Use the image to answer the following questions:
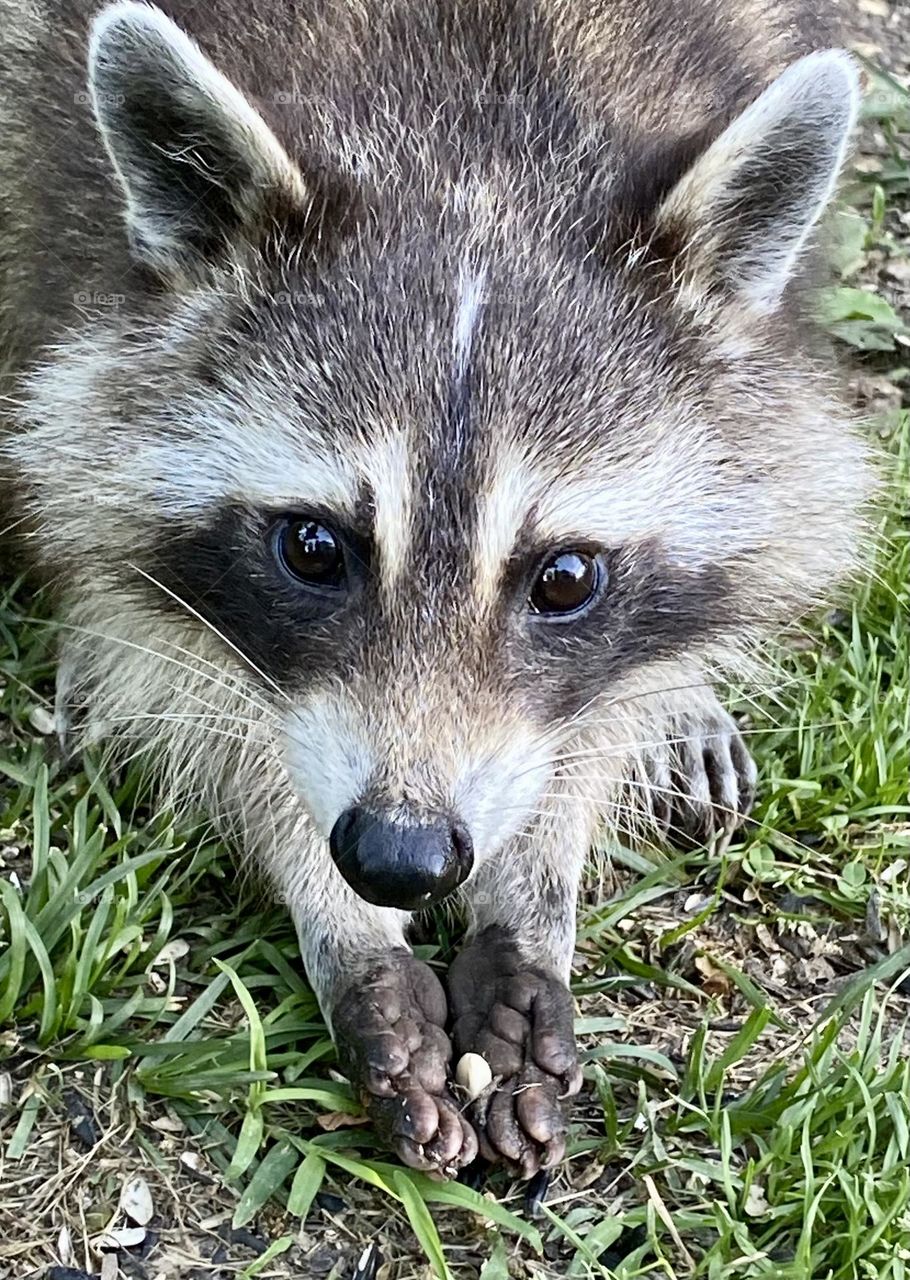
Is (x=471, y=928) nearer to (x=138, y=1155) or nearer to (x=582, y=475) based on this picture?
(x=138, y=1155)

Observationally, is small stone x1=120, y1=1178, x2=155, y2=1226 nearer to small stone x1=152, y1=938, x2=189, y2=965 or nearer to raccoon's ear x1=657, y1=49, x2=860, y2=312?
small stone x1=152, y1=938, x2=189, y2=965

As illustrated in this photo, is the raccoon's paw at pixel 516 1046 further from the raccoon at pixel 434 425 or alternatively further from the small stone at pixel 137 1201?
the small stone at pixel 137 1201

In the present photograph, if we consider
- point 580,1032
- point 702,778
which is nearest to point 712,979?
point 580,1032

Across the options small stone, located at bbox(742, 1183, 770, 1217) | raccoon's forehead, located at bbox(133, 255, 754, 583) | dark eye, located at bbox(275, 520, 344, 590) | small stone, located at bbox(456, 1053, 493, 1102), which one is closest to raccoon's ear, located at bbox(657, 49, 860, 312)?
raccoon's forehead, located at bbox(133, 255, 754, 583)

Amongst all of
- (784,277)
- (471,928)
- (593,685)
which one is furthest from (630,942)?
(784,277)

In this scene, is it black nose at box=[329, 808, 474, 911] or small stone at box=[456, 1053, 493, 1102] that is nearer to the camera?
black nose at box=[329, 808, 474, 911]

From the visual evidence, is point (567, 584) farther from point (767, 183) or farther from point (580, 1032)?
point (580, 1032)
